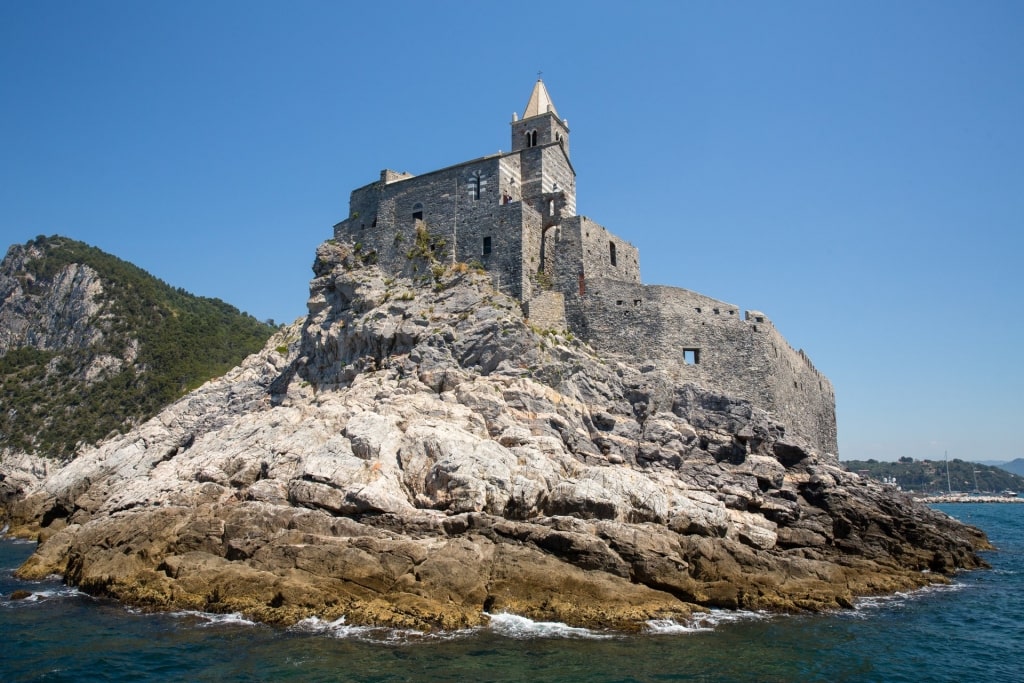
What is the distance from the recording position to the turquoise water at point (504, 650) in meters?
14.6

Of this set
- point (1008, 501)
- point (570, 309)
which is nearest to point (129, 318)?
point (570, 309)

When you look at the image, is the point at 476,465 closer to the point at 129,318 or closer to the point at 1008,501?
the point at 129,318

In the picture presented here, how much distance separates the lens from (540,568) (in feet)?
63.1

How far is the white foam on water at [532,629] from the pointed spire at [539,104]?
27.3m

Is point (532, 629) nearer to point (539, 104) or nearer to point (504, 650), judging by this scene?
point (504, 650)

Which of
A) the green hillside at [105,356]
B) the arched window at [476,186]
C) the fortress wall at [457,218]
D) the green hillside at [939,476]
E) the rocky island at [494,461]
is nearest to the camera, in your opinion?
the rocky island at [494,461]

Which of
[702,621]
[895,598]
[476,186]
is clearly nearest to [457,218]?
[476,186]

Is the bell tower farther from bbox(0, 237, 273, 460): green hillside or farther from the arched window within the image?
bbox(0, 237, 273, 460): green hillside

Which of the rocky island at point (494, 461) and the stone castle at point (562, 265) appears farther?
the stone castle at point (562, 265)

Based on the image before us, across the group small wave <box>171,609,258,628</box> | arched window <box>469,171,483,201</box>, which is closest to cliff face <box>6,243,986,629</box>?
small wave <box>171,609,258,628</box>

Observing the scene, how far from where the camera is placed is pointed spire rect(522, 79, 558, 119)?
38312mm

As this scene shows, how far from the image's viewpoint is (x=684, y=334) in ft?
109

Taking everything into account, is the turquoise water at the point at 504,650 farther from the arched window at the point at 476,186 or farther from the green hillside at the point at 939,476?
the green hillside at the point at 939,476

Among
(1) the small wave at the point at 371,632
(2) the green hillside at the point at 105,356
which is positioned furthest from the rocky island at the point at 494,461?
(2) the green hillside at the point at 105,356
